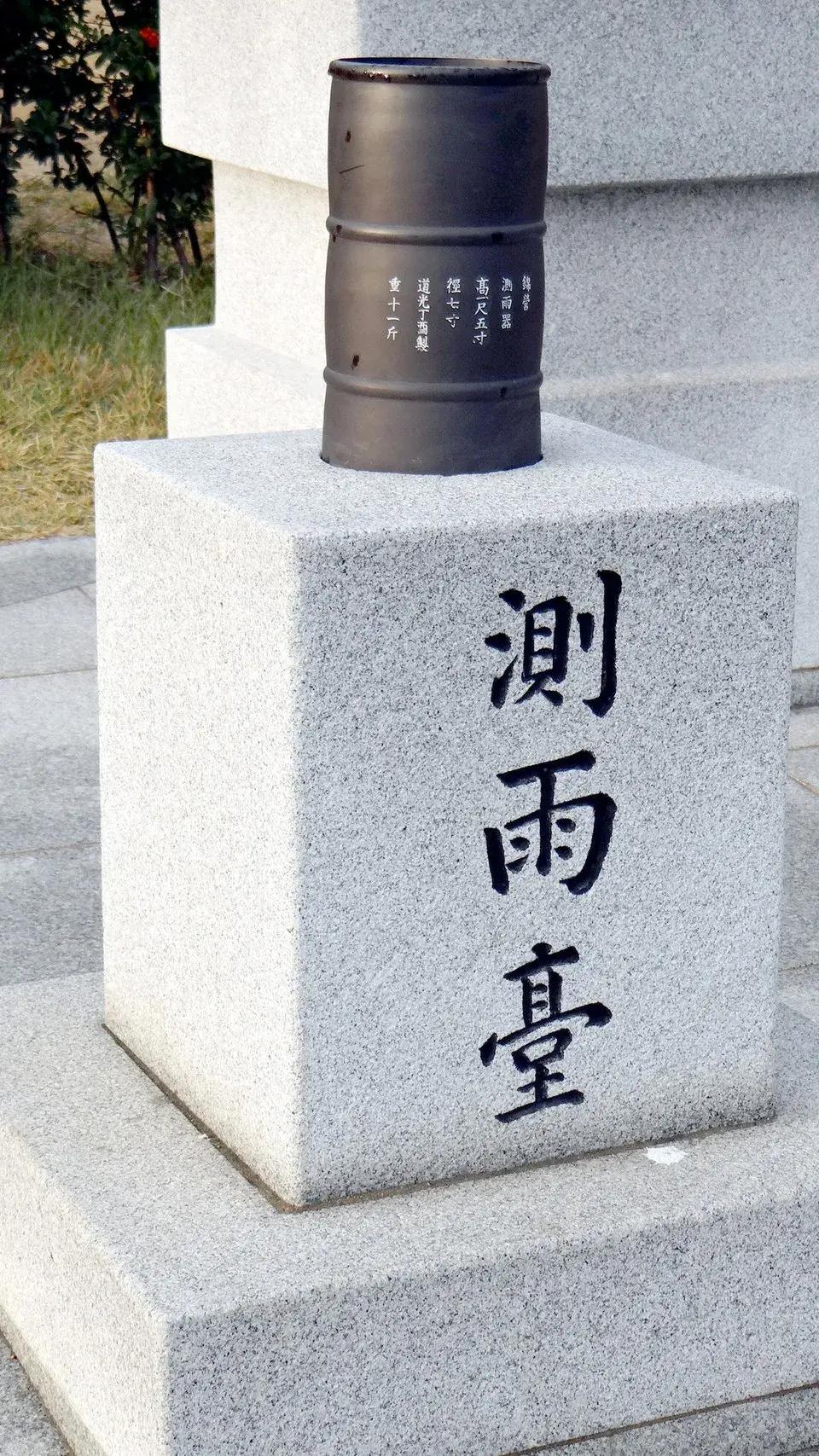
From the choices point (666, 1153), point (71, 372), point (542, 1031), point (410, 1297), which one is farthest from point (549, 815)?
point (71, 372)

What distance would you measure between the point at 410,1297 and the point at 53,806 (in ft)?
9.29

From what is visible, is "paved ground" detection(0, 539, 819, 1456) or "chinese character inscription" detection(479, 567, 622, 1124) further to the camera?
"paved ground" detection(0, 539, 819, 1456)

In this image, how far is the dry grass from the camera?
8.37 metres

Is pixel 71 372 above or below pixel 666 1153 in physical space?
below

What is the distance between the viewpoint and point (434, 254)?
2.97 meters

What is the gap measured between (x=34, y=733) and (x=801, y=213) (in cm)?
296

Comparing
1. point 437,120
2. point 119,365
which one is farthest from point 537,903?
point 119,365

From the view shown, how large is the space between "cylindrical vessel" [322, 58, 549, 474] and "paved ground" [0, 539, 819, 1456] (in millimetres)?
1757

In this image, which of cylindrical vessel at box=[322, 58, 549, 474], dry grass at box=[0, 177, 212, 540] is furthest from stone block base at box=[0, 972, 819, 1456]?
dry grass at box=[0, 177, 212, 540]

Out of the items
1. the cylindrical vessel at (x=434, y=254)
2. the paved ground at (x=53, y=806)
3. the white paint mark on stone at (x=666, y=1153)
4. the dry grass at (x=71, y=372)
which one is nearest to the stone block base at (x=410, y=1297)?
the white paint mark on stone at (x=666, y=1153)

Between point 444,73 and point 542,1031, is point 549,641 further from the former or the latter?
point 444,73

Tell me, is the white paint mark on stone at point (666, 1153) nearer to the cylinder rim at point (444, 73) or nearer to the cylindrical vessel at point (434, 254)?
the cylindrical vessel at point (434, 254)

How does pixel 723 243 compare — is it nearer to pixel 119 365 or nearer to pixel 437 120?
pixel 437 120

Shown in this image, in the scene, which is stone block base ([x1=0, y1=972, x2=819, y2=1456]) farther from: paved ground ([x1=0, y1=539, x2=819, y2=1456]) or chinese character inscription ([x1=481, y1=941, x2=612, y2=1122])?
paved ground ([x1=0, y1=539, x2=819, y2=1456])
